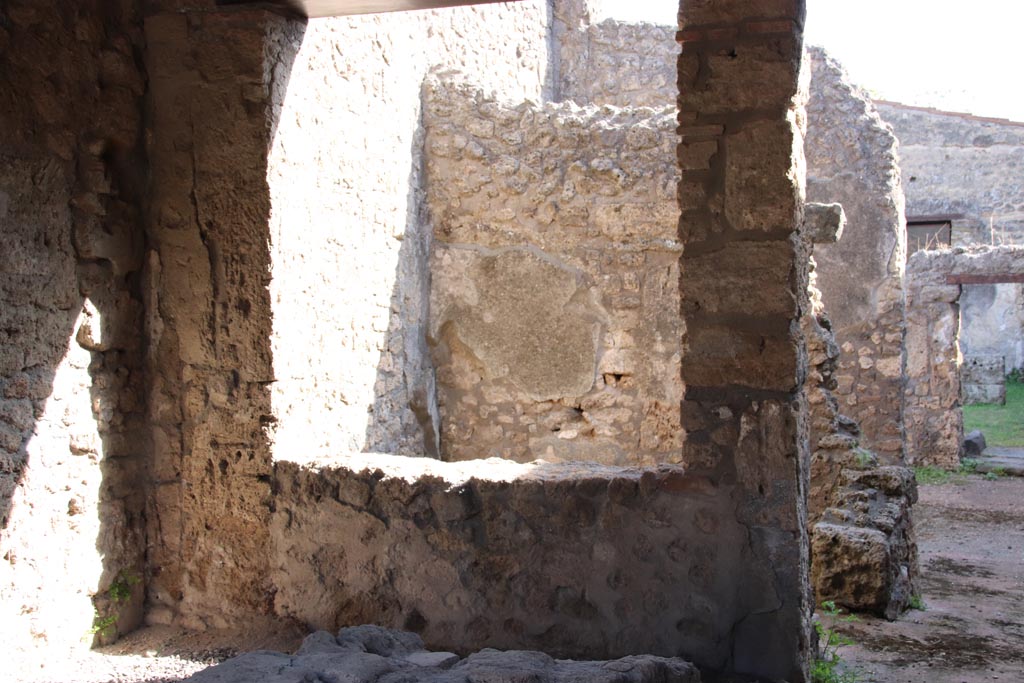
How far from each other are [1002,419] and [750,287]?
1387cm

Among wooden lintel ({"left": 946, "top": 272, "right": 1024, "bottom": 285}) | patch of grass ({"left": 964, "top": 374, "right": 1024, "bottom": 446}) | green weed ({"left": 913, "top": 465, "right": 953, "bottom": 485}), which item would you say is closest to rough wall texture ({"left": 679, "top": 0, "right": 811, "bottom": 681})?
green weed ({"left": 913, "top": 465, "right": 953, "bottom": 485})

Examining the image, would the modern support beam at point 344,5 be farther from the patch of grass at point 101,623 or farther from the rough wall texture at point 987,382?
the rough wall texture at point 987,382

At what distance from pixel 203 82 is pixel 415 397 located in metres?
2.14

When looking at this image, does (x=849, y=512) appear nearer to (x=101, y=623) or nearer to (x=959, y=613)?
(x=959, y=613)

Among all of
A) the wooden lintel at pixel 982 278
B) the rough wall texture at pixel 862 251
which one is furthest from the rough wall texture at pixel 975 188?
the rough wall texture at pixel 862 251

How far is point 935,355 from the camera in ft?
37.0

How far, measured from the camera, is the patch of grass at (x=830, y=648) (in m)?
3.33

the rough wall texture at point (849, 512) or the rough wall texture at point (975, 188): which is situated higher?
the rough wall texture at point (975, 188)

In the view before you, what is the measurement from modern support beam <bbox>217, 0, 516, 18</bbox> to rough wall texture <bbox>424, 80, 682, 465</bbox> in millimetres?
1764

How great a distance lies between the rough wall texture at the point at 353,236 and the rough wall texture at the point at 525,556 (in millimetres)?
434

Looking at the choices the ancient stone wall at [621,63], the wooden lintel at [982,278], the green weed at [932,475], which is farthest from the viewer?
the wooden lintel at [982,278]

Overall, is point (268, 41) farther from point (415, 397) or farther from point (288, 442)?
point (415, 397)

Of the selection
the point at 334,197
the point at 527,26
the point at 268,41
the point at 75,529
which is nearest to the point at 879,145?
the point at 527,26

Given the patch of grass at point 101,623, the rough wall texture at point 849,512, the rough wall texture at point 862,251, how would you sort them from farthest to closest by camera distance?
the rough wall texture at point 862,251
the rough wall texture at point 849,512
the patch of grass at point 101,623
